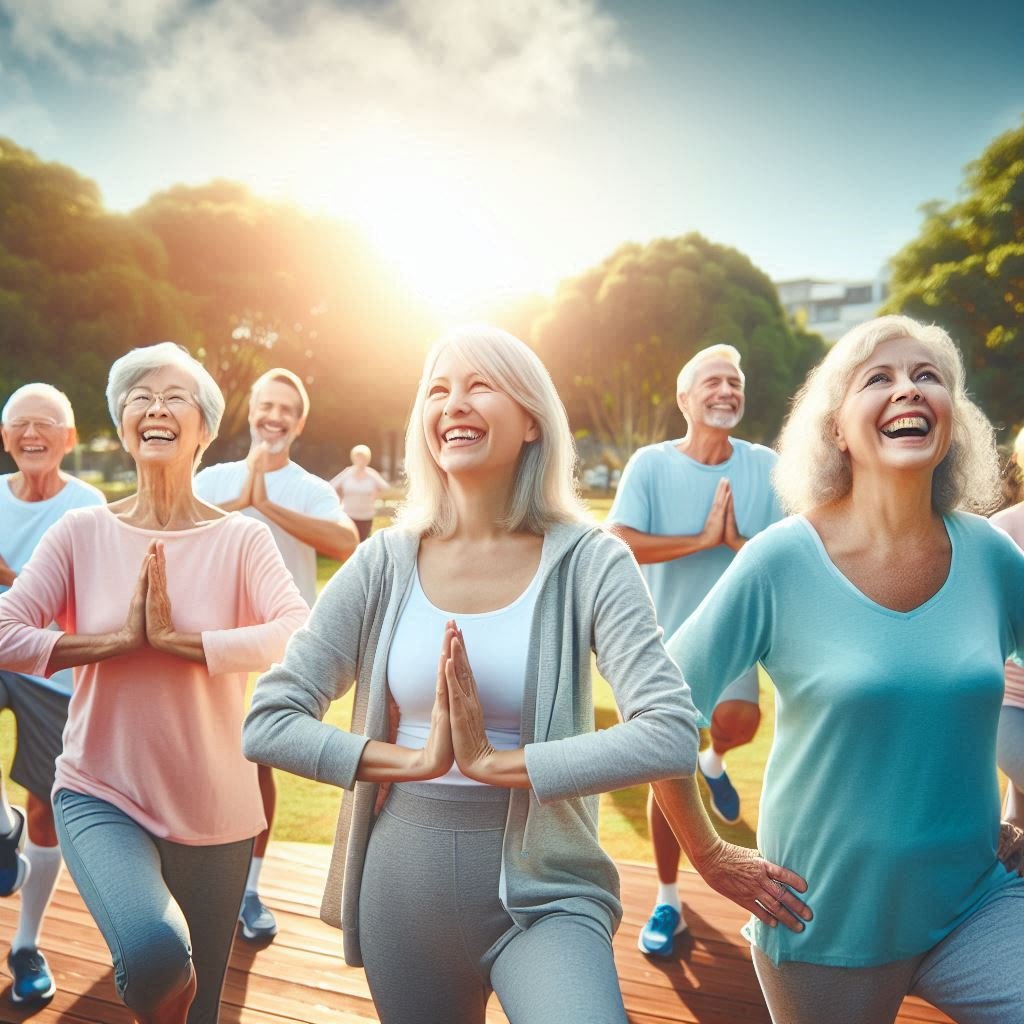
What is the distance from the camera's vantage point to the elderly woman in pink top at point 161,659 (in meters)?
2.55

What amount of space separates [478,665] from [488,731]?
0.49ft

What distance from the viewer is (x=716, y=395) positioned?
4.42m

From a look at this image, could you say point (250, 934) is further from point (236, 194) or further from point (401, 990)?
point (236, 194)

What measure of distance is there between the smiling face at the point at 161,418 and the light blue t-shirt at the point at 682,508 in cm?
209

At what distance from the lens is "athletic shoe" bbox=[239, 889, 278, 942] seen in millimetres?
3852

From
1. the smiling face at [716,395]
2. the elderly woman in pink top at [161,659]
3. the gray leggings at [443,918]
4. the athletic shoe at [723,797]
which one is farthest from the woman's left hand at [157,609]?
the athletic shoe at [723,797]

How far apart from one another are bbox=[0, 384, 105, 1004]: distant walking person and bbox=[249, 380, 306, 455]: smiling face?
93cm

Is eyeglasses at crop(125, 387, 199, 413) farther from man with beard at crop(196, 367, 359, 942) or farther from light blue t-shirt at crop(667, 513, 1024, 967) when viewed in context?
light blue t-shirt at crop(667, 513, 1024, 967)

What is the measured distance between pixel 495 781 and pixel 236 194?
33.3 m

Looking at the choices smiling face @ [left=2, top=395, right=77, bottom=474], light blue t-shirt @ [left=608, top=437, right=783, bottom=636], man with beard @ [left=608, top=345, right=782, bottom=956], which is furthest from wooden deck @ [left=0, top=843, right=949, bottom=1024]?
smiling face @ [left=2, top=395, right=77, bottom=474]

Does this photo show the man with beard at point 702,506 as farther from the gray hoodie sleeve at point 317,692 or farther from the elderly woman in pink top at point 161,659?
the gray hoodie sleeve at point 317,692

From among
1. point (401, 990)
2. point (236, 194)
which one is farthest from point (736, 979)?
point (236, 194)

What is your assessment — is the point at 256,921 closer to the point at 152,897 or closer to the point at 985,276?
the point at 152,897

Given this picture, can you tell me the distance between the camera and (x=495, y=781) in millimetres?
1765
